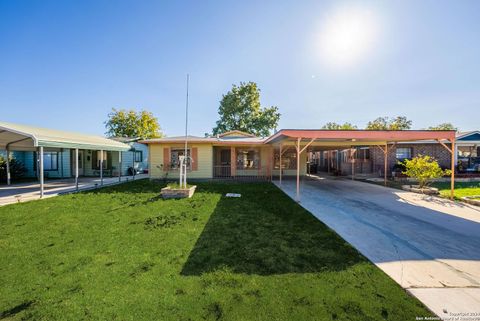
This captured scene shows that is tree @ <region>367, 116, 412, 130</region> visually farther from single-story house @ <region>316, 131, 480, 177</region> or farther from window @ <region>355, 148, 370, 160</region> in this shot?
window @ <region>355, 148, 370, 160</region>

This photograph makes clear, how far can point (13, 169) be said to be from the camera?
1433 cm

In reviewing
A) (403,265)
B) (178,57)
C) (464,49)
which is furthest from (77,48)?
(464,49)

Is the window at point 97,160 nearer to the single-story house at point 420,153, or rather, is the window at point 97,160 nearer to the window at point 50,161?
the window at point 50,161

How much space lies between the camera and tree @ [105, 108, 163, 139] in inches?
1233

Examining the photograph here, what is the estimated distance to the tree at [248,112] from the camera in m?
31.7

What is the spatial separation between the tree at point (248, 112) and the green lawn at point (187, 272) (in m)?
27.0

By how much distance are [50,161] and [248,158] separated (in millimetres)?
14743

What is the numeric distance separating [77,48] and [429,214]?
57.8ft

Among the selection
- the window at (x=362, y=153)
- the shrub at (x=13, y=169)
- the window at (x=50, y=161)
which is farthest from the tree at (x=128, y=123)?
the window at (x=362, y=153)

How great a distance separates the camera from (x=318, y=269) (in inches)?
123

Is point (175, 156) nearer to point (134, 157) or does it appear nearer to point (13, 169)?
point (134, 157)

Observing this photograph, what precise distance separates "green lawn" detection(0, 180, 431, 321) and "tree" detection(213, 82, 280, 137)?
88.5 feet

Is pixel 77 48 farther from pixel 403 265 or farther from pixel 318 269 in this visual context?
pixel 403 265

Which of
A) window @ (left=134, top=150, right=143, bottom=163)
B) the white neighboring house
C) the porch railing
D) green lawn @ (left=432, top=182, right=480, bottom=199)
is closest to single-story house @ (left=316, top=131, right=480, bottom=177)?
green lawn @ (left=432, top=182, right=480, bottom=199)
